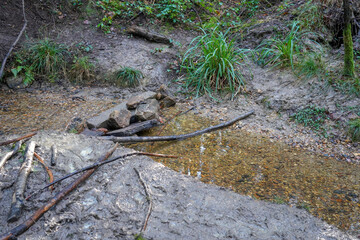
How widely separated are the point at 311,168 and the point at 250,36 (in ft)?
11.9

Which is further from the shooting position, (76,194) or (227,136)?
(227,136)

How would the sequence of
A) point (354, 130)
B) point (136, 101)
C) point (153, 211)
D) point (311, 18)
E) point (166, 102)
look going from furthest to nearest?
point (311, 18) → point (166, 102) → point (136, 101) → point (354, 130) → point (153, 211)

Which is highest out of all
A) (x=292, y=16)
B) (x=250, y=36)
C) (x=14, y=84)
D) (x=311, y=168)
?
(x=292, y=16)

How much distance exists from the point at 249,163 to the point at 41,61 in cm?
442

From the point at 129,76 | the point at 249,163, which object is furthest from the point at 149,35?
the point at 249,163

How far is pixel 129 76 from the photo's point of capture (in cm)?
518

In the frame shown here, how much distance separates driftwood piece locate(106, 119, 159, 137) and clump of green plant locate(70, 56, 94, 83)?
7.06 ft

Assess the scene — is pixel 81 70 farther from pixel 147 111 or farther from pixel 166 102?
pixel 147 111

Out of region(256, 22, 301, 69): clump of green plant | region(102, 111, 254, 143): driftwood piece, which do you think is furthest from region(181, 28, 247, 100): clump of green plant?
region(102, 111, 254, 143): driftwood piece

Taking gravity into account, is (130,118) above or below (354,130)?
below

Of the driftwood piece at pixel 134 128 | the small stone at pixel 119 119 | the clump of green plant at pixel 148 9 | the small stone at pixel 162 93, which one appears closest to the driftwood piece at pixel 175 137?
the driftwood piece at pixel 134 128

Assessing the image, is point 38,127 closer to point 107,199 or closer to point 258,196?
point 107,199

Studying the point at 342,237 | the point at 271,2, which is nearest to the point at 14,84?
the point at 342,237

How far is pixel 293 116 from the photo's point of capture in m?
4.14
